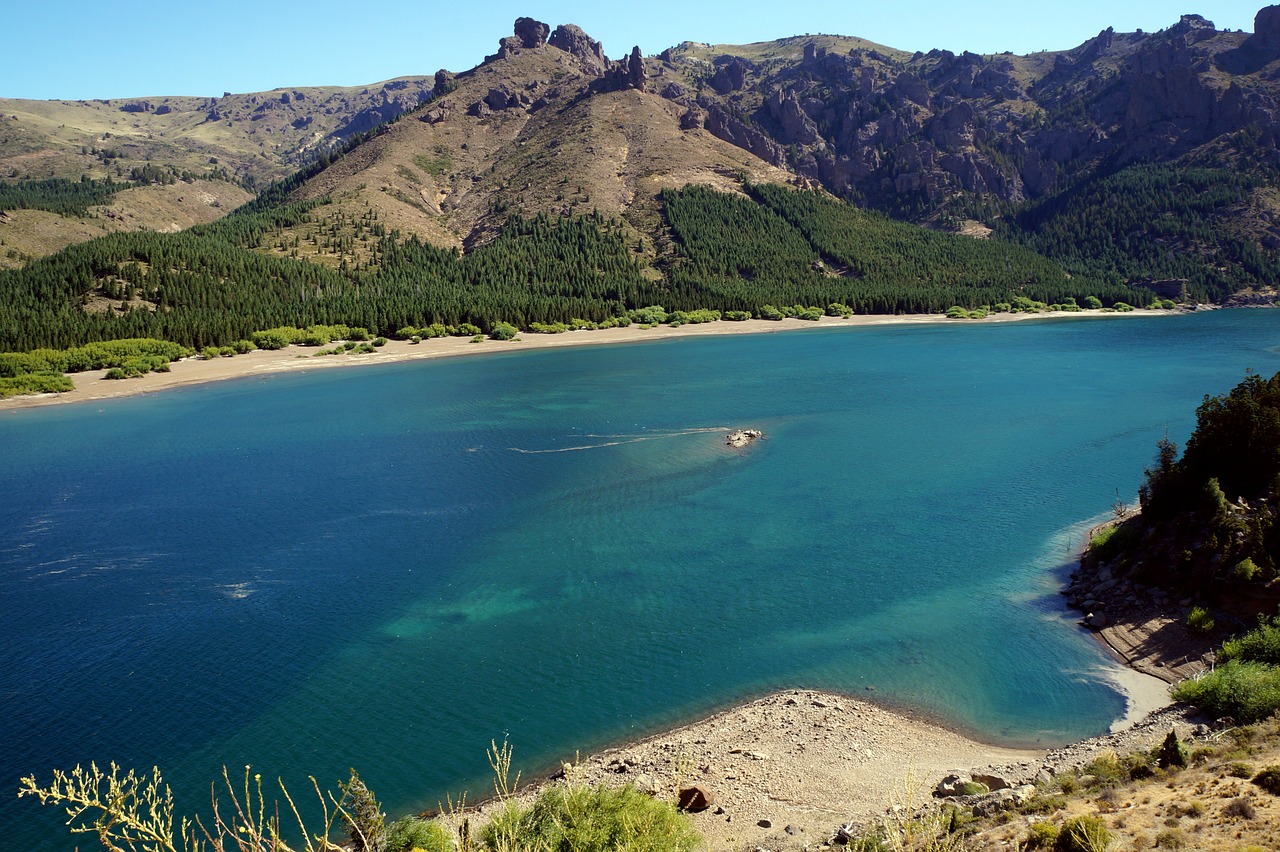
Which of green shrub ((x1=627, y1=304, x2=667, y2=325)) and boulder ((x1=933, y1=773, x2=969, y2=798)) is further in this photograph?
green shrub ((x1=627, y1=304, x2=667, y2=325))

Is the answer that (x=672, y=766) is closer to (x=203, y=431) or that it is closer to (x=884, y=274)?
(x=203, y=431)

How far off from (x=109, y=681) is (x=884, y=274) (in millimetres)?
183566

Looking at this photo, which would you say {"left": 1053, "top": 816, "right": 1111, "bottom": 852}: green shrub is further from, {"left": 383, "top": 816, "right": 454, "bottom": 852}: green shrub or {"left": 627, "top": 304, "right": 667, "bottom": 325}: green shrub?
{"left": 627, "top": 304, "right": 667, "bottom": 325}: green shrub

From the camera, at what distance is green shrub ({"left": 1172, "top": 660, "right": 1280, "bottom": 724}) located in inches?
782

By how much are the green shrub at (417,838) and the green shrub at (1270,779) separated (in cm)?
1505

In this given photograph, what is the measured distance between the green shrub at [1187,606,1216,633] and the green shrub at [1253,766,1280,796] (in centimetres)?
1421

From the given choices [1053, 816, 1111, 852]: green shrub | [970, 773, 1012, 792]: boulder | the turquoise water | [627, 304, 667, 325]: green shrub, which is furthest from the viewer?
[627, 304, 667, 325]: green shrub

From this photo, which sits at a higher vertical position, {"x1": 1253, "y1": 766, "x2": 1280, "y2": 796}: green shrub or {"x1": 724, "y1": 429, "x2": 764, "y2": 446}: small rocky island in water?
{"x1": 724, "y1": 429, "x2": 764, "y2": 446}: small rocky island in water

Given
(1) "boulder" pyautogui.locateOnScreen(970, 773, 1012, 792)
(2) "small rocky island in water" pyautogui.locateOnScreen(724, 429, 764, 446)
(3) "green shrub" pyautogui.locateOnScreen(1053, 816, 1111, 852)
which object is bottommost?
(1) "boulder" pyautogui.locateOnScreen(970, 773, 1012, 792)

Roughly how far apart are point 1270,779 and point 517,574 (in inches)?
1120

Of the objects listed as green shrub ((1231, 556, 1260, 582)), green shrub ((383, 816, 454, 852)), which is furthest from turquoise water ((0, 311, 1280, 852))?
green shrub ((1231, 556, 1260, 582))

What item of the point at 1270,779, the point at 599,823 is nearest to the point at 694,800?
the point at 599,823

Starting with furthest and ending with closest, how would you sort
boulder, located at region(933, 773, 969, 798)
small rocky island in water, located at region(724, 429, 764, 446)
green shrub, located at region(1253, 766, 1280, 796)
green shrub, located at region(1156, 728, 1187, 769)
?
small rocky island in water, located at region(724, 429, 764, 446) < boulder, located at region(933, 773, 969, 798) < green shrub, located at region(1156, 728, 1187, 769) < green shrub, located at region(1253, 766, 1280, 796)

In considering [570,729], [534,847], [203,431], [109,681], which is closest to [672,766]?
[570,729]
